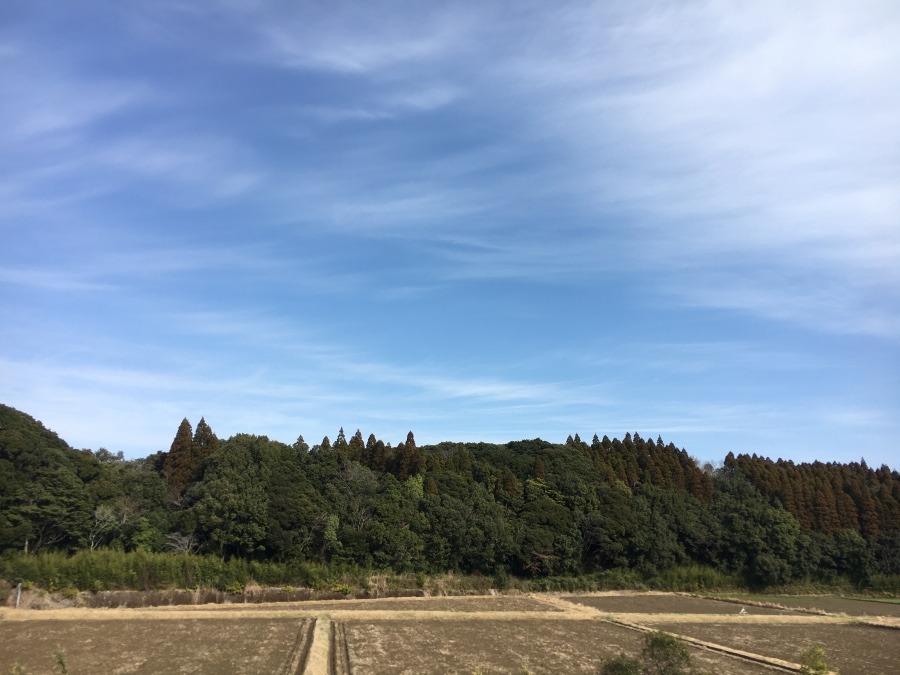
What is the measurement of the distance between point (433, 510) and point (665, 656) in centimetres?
2997

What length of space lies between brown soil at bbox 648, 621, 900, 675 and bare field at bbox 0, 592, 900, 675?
0.26 feet

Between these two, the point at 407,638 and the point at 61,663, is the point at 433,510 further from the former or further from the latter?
the point at 61,663

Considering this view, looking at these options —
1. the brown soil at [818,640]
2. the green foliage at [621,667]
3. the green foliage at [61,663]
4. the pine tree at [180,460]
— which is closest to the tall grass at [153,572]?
the pine tree at [180,460]

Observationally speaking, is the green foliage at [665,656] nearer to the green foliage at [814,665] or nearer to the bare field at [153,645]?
the green foliage at [814,665]

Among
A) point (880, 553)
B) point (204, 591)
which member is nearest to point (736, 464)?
point (880, 553)

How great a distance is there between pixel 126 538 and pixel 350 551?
13.6m

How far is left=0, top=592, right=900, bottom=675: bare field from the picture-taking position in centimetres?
1775

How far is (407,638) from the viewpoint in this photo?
2233 centimetres

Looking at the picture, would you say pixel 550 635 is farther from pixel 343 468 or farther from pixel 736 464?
pixel 736 464

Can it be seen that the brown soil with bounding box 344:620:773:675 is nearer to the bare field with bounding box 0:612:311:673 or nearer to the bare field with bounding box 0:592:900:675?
the bare field with bounding box 0:592:900:675

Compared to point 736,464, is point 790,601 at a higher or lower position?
lower

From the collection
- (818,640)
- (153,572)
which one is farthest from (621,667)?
(153,572)

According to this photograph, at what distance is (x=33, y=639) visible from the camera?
1928 centimetres

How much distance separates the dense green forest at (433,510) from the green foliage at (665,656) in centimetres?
2736
